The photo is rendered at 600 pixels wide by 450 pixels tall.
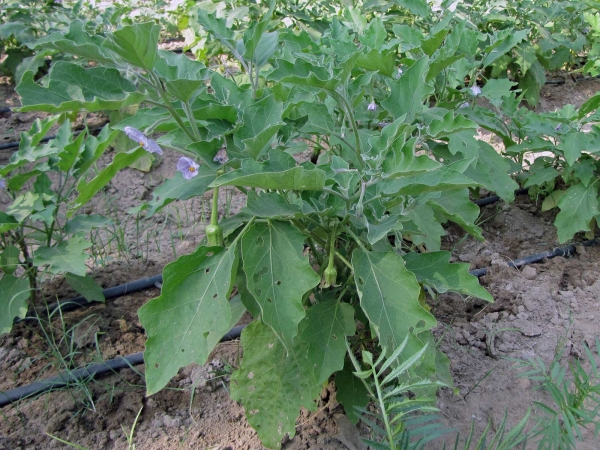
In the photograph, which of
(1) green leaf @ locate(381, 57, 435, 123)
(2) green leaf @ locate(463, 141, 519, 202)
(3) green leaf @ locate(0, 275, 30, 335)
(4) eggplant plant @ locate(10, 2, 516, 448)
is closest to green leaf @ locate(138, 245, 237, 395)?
(4) eggplant plant @ locate(10, 2, 516, 448)

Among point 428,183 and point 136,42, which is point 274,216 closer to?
point 428,183

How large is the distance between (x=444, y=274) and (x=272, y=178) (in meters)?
0.67

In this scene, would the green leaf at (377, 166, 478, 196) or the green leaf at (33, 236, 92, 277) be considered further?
the green leaf at (33, 236, 92, 277)

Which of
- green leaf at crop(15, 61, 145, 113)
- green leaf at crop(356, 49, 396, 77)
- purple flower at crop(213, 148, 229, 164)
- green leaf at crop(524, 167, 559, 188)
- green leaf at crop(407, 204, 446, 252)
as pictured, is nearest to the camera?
green leaf at crop(15, 61, 145, 113)

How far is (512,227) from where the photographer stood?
3.22 meters

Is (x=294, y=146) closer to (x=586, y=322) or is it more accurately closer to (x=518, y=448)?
(x=518, y=448)

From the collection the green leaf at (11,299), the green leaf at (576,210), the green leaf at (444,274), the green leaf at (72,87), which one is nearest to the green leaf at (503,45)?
the green leaf at (576,210)

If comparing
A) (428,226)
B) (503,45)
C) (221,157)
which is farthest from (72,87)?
(503,45)

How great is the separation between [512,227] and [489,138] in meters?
1.14

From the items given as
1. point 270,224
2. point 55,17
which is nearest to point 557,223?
point 270,224

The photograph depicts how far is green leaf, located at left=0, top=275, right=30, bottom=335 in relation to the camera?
2.15 metres

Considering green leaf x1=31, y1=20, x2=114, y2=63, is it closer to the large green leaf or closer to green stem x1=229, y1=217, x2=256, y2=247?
green stem x1=229, y1=217, x2=256, y2=247

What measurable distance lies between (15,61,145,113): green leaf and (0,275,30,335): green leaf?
94cm

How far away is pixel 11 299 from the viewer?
217 cm
